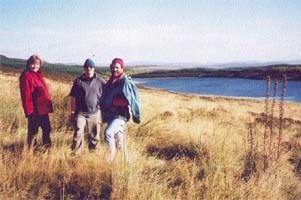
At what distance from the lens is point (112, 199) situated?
3883 millimetres

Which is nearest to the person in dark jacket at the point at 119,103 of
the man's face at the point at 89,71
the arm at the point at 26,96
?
the man's face at the point at 89,71

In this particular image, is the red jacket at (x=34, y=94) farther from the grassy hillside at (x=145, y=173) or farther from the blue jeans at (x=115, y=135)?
the blue jeans at (x=115, y=135)

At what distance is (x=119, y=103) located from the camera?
5645 mm

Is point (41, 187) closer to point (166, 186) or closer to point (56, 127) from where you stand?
point (166, 186)

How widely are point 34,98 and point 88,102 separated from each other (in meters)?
0.78

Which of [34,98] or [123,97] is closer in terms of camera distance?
[123,97]

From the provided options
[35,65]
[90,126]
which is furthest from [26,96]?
[90,126]

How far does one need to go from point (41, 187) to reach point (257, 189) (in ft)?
6.93

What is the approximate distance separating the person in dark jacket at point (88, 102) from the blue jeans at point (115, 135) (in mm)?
325

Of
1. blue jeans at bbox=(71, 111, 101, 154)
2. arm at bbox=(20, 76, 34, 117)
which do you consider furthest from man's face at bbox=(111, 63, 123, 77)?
arm at bbox=(20, 76, 34, 117)

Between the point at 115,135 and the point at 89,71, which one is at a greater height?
the point at 89,71

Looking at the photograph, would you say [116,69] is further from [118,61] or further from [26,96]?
[26,96]

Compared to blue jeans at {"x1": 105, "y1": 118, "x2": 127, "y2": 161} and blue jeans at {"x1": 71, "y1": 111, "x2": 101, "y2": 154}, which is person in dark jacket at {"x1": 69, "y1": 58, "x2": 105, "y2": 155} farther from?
blue jeans at {"x1": 105, "y1": 118, "x2": 127, "y2": 161}

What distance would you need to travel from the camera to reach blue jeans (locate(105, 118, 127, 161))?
5402 mm
